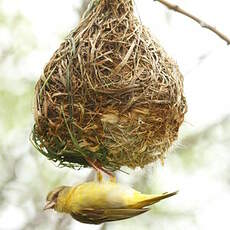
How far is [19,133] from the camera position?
543 cm

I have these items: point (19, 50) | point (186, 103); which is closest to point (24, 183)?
point (19, 50)

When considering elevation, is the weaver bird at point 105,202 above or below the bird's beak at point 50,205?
below

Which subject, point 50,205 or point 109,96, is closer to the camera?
point 109,96

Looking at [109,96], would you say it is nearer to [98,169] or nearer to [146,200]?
[98,169]

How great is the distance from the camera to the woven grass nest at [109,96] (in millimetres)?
2420

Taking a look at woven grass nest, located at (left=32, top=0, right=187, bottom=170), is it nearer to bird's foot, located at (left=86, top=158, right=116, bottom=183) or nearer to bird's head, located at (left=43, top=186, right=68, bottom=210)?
bird's foot, located at (left=86, top=158, right=116, bottom=183)

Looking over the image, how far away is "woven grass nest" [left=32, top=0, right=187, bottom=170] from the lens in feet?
7.94

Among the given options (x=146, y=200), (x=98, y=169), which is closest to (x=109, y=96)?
(x=98, y=169)

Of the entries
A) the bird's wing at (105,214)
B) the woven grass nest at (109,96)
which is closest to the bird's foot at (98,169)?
the woven grass nest at (109,96)

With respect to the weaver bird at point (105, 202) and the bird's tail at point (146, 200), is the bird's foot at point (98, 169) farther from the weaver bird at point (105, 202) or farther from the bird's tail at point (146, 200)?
the bird's tail at point (146, 200)

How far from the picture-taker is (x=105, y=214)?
2.41 m

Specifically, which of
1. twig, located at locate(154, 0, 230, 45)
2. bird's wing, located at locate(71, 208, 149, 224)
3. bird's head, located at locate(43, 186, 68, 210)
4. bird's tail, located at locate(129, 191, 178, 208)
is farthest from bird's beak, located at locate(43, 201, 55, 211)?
twig, located at locate(154, 0, 230, 45)

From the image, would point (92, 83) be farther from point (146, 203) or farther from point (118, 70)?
point (146, 203)

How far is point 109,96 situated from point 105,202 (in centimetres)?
36
